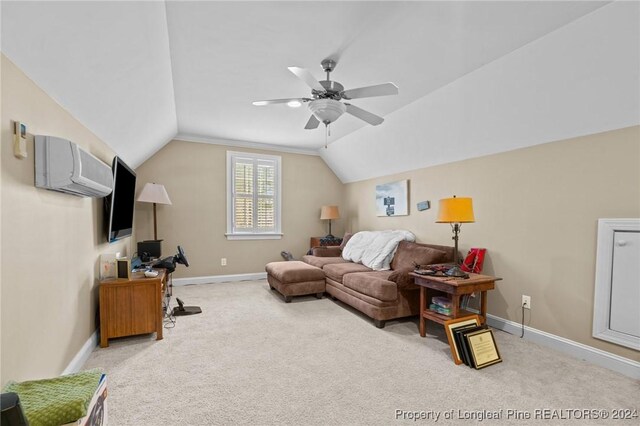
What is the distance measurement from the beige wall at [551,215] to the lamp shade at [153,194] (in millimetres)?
3992

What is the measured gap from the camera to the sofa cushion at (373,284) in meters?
3.10

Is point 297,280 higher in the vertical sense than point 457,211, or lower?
lower

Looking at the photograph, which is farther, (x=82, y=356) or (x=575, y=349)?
(x=575, y=349)

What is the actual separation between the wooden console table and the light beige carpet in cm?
13

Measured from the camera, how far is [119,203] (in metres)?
3.16

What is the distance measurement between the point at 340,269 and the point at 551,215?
92.2 inches

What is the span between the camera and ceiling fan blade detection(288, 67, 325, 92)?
2035 mm

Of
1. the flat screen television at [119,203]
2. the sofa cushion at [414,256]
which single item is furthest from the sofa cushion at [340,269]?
the flat screen television at [119,203]

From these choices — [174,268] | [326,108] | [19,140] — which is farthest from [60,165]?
[174,268]

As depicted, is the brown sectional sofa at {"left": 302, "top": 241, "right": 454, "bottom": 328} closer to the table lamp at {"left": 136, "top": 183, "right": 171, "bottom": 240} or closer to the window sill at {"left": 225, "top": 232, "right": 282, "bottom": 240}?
the window sill at {"left": 225, "top": 232, "right": 282, "bottom": 240}

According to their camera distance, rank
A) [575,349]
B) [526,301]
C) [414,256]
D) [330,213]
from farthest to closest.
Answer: [330,213] → [414,256] → [526,301] → [575,349]

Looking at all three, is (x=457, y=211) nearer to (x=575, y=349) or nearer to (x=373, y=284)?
(x=373, y=284)

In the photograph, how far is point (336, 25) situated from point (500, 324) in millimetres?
3137

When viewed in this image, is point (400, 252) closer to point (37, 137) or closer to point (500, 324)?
point (500, 324)
